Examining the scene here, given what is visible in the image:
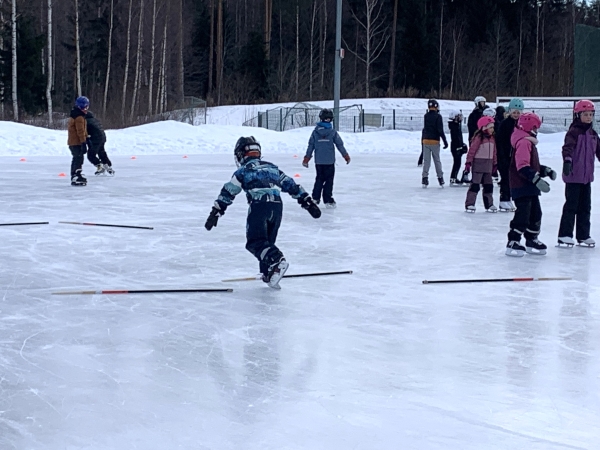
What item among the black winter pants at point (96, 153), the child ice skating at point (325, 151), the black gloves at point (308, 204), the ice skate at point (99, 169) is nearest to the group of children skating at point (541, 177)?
the black gloves at point (308, 204)

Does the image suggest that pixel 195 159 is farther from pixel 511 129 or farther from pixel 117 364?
pixel 117 364

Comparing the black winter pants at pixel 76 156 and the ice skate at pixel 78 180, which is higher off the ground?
the black winter pants at pixel 76 156

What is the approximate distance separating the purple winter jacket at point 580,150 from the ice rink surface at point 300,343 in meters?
0.78

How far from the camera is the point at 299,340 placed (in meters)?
5.37

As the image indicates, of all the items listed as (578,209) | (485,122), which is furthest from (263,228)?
(485,122)

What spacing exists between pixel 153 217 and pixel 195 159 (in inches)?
410

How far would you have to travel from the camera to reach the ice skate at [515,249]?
335 inches

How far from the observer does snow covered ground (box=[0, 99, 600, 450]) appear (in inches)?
151

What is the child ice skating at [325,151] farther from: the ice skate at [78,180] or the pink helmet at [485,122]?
the ice skate at [78,180]

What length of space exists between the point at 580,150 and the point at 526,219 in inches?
34.6

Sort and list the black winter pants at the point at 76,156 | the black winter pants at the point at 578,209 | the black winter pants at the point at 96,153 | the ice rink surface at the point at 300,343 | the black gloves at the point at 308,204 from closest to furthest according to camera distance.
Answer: the ice rink surface at the point at 300,343 < the black gloves at the point at 308,204 < the black winter pants at the point at 578,209 < the black winter pants at the point at 76,156 < the black winter pants at the point at 96,153

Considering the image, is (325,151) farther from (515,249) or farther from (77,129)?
(77,129)

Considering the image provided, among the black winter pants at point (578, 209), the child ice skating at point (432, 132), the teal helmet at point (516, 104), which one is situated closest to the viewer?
the black winter pants at point (578, 209)

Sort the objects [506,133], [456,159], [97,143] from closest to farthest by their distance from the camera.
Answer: [506,133]
[456,159]
[97,143]
